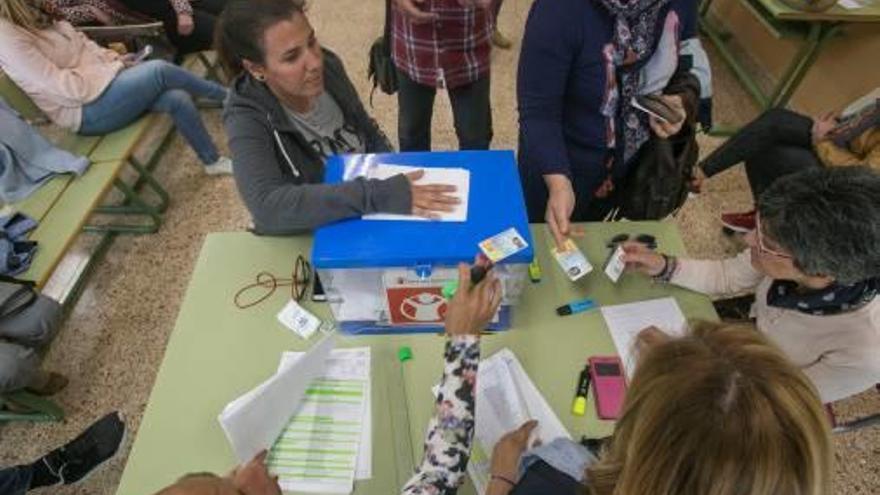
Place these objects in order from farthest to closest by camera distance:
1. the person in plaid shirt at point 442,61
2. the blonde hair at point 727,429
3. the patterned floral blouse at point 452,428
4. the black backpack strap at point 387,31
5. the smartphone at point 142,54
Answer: the smartphone at point 142,54 → the black backpack strap at point 387,31 → the person in plaid shirt at point 442,61 → the patterned floral blouse at point 452,428 → the blonde hair at point 727,429

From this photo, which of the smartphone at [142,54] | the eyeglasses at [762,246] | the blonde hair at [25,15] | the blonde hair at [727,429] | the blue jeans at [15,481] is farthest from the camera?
the smartphone at [142,54]

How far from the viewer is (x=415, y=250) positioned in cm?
106

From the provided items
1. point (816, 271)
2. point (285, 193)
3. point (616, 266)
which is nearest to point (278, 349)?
point (285, 193)

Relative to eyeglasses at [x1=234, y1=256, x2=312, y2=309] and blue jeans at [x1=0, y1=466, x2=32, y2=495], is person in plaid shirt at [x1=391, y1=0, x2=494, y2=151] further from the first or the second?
blue jeans at [x1=0, y1=466, x2=32, y2=495]

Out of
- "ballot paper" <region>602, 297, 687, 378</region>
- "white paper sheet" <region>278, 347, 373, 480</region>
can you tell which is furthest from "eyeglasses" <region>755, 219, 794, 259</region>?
"white paper sheet" <region>278, 347, 373, 480</region>

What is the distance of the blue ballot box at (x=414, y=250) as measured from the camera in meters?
1.07

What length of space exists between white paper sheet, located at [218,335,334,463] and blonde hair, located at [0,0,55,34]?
2142 mm

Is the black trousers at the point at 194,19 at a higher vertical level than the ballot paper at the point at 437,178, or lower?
lower

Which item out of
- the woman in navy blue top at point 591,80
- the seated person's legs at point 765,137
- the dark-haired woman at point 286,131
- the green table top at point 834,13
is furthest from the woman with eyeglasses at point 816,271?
the green table top at point 834,13

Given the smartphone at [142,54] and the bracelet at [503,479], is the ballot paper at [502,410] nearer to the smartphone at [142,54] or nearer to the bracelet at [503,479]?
the bracelet at [503,479]

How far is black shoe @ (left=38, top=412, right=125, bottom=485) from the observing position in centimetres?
183

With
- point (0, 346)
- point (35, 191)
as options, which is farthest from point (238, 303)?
point (35, 191)

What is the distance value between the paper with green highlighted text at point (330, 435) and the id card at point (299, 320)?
0.07 meters

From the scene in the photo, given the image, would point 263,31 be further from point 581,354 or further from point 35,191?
point 35,191
